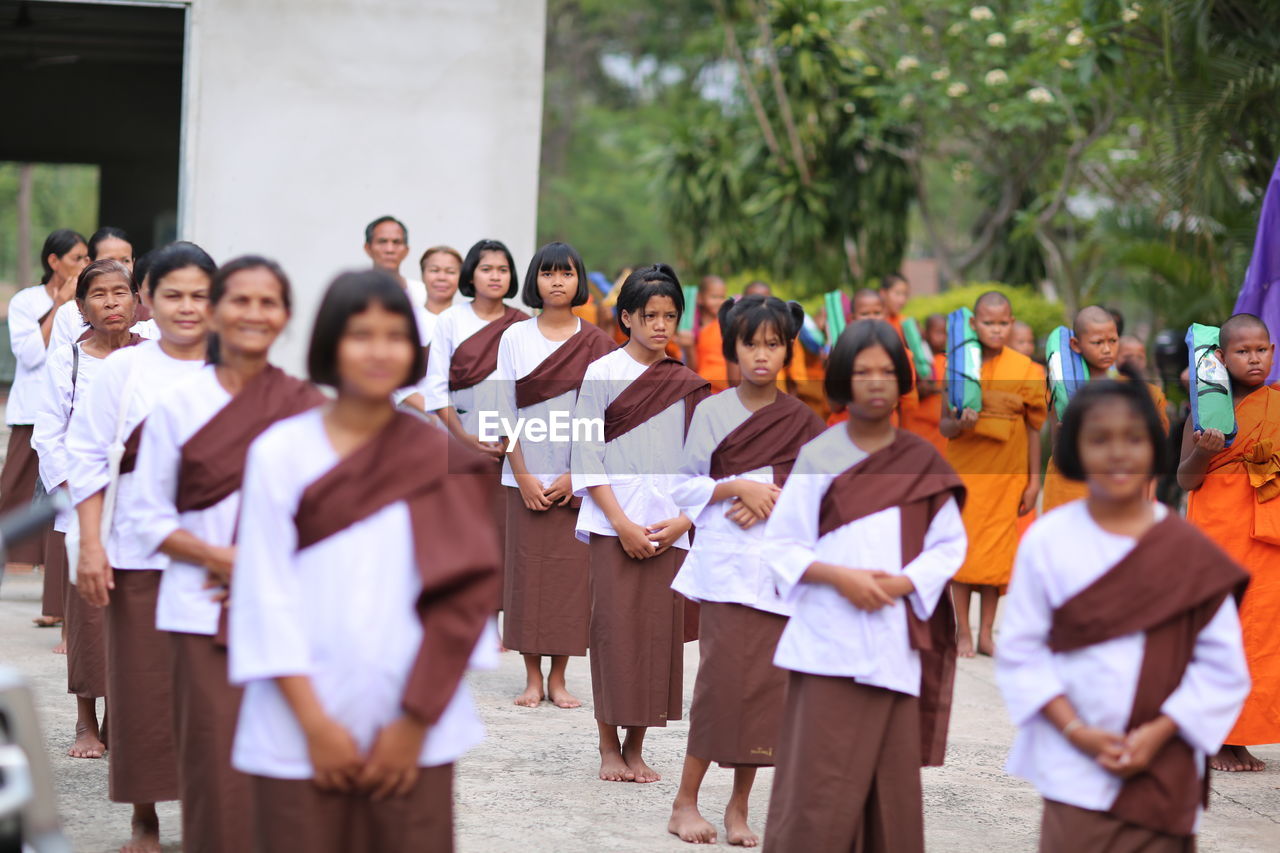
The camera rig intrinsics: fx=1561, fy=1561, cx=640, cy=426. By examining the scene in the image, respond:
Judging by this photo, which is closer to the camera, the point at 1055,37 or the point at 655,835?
the point at 655,835

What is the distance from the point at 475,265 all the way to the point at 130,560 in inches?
134

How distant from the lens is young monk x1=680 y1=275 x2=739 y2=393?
11547mm

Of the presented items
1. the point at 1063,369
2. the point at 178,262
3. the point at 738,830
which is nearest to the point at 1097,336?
the point at 1063,369

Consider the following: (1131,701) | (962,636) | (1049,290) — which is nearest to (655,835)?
(1131,701)

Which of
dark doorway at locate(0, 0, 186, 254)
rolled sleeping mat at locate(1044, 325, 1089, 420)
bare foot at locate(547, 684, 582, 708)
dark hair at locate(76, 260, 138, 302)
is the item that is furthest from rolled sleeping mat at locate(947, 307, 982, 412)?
dark doorway at locate(0, 0, 186, 254)

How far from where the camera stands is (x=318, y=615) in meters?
3.04

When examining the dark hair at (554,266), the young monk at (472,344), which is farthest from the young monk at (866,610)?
the young monk at (472,344)

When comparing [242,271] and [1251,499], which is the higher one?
[242,271]

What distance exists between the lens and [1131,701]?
3367mm

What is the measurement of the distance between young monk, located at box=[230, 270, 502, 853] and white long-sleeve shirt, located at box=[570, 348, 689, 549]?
2.65 m

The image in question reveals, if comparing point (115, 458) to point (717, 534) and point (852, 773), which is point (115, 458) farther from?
point (852, 773)

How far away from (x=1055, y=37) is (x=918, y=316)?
362 centimetres

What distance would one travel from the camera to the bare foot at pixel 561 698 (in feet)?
23.1

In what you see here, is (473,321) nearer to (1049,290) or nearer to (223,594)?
(223,594)
